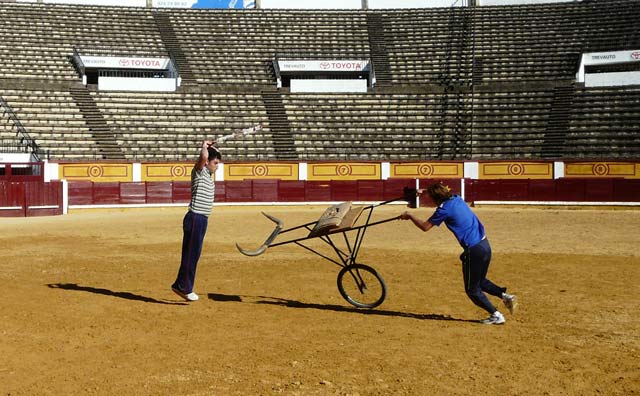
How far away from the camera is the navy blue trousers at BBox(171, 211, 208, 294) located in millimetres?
A: 6645

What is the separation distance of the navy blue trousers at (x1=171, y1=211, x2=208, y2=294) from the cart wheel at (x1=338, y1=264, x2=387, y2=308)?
1.52 meters

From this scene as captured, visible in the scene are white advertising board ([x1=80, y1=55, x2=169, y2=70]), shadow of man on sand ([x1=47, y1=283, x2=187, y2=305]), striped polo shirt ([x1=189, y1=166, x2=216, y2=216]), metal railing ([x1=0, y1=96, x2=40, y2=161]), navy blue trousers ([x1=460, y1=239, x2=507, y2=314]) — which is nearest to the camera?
navy blue trousers ([x1=460, y1=239, x2=507, y2=314])

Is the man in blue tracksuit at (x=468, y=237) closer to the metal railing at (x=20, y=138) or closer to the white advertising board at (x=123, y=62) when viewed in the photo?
the metal railing at (x=20, y=138)

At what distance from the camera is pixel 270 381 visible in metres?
4.16

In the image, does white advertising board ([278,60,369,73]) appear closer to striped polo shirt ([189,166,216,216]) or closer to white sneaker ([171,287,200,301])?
striped polo shirt ([189,166,216,216])

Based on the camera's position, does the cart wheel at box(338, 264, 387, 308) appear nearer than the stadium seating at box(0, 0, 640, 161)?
Yes

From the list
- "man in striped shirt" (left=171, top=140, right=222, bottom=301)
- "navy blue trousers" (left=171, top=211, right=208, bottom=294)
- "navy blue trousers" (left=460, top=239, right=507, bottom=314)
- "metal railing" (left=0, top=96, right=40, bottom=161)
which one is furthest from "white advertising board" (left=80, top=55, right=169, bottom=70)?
"navy blue trousers" (left=460, top=239, right=507, bottom=314)

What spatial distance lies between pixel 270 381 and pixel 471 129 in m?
25.5

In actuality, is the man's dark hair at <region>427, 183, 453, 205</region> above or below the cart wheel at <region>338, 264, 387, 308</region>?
above

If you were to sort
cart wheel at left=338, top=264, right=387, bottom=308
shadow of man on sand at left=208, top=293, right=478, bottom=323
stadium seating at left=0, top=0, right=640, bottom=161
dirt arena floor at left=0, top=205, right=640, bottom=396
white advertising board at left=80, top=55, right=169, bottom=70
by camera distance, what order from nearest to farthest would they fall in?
1. dirt arena floor at left=0, top=205, right=640, bottom=396
2. shadow of man on sand at left=208, top=293, right=478, bottom=323
3. cart wheel at left=338, top=264, right=387, bottom=308
4. stadium seating at left=0, top=0, right=640, bottom=161
5. white advertising board at left=80, top=55, right=169, bottom=70

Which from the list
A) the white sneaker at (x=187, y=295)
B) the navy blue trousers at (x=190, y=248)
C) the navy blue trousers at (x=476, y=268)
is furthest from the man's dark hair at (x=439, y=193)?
the white sneaker at (x=187, y=295)

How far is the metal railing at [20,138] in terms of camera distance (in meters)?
23.7

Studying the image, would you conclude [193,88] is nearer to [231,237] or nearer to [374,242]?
[231,237]

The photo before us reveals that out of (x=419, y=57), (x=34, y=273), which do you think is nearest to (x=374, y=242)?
(x=34, y=273)
